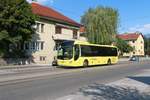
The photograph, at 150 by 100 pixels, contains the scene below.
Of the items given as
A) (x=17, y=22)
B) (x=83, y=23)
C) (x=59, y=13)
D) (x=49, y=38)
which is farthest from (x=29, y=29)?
(x=83, y=23)

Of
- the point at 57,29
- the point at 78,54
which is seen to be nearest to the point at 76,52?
the point at 78,54

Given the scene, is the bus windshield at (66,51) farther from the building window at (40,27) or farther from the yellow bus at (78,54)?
the building window at (40,27)

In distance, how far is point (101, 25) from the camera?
6138 centimetres

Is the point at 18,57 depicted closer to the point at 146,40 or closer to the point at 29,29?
the point at 29,29

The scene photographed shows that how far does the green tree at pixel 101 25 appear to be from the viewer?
6153 cm

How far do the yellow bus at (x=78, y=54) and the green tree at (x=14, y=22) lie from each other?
6580 millimetres

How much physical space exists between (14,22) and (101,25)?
2616 cm

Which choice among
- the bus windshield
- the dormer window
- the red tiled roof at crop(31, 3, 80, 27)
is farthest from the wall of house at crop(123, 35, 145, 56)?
the bus windshield

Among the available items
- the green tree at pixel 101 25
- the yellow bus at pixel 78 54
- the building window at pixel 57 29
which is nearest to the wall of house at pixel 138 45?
the green tree at pixel 101 25

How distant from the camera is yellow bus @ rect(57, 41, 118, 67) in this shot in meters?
34.1

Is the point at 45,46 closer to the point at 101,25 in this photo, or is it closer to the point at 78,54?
the point at 101,25

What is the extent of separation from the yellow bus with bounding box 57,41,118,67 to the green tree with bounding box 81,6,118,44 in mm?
21698

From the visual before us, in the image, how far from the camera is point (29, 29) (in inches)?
1620

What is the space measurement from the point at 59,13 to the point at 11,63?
2188cm
